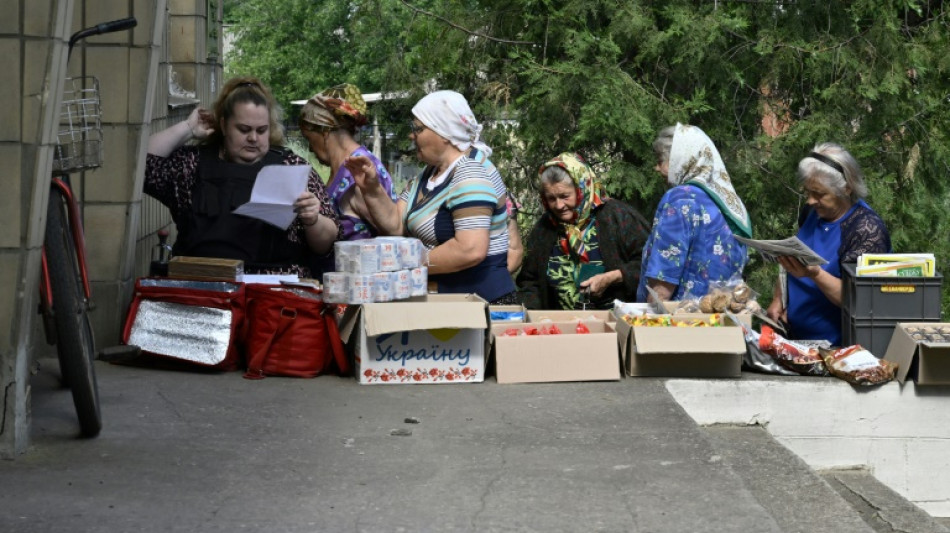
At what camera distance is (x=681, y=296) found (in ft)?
24.5

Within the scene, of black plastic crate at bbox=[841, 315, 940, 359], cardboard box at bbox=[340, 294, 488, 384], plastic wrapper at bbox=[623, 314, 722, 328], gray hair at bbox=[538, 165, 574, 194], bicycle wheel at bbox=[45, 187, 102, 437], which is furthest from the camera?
gray hair at bbox=[538, 165, 574, 194]

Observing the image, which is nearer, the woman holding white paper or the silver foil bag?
the silver foil bag

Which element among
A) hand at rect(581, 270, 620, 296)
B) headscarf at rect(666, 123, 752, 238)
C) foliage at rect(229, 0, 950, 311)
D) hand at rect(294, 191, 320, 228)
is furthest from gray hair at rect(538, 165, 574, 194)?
foliage at rect(229, 0, 950, 311)

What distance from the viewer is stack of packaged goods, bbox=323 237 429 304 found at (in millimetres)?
6672

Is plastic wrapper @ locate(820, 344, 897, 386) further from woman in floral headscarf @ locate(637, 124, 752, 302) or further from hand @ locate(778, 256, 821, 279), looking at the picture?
woman in floral headscarf @ locate(637, 124, 752, 302)

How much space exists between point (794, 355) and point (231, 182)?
9.69ft

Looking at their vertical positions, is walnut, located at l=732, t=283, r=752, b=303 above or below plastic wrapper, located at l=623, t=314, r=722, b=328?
above

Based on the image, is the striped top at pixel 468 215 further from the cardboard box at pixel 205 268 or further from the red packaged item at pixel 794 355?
the red packaged item at pixel 794 355

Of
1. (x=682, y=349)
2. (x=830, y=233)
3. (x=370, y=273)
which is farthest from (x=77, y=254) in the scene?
(x=830, y=233)

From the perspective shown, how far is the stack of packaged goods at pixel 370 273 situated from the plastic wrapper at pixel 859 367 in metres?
2.14

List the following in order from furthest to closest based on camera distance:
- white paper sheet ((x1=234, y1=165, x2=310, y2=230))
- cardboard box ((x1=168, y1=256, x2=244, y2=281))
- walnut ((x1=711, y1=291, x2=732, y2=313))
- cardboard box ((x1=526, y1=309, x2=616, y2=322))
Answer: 1. cardboard box ((x1=526, y1=309, x2=616, y2=322))
2. walnut ((x1=711, y1=291, x2=732, y2=313))
3. cardboard box ((x1=168, y1=256, x2=244, y2=281))
4. white paper sheet ((x1=234, y1=165, x2=310, y2=230))

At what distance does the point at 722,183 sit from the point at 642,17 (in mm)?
2669

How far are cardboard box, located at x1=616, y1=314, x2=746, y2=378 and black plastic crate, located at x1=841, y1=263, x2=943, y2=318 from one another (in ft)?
2.05

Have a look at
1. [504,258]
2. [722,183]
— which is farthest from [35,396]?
[722,183]
